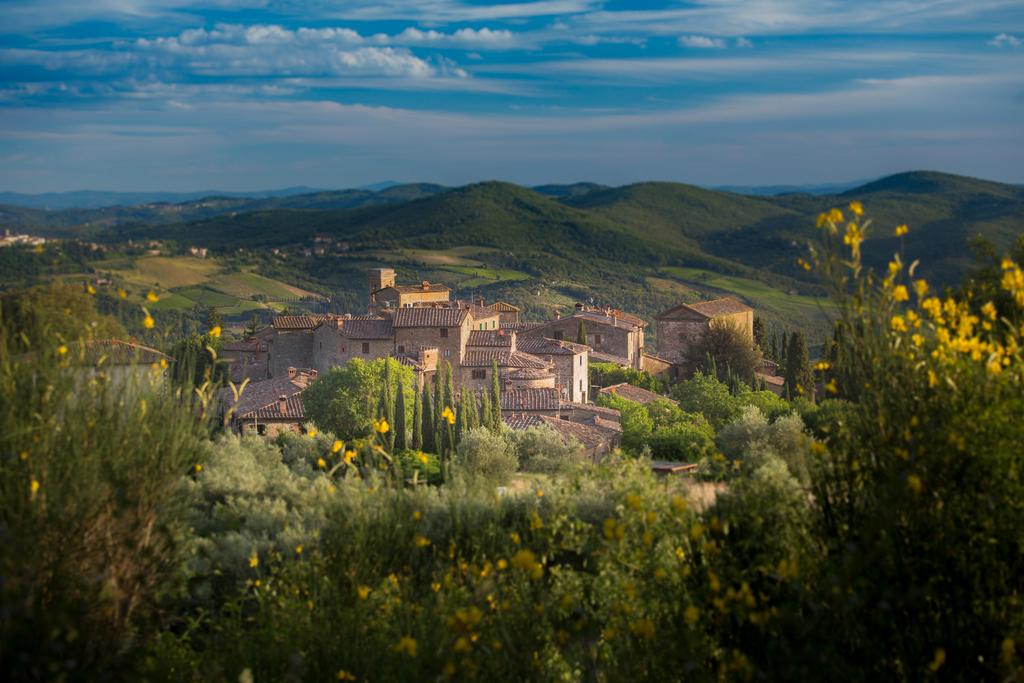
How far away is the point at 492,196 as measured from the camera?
16988cm

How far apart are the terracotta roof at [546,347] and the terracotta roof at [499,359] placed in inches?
76.7

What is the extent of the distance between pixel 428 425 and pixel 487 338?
1462 cm

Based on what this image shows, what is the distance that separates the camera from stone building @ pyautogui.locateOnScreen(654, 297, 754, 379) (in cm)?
6303

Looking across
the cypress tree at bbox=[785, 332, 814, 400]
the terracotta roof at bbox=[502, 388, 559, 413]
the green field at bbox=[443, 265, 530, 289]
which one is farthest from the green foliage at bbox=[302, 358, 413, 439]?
the green field at bbox=[443, 265, 530, 289]

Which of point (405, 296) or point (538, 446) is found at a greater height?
point (405, 296)

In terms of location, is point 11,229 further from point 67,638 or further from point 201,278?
point 67,638

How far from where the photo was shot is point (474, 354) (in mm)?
46812

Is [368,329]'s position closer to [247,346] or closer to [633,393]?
[247,346]

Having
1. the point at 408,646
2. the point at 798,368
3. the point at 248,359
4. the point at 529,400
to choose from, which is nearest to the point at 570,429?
the point at 529,400

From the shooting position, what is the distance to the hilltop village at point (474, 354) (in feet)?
128

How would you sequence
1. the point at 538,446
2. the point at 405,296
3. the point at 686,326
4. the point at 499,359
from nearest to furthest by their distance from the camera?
the point at 538,446 < the point at 499,359 < the point at 405,296 < the point at 686,326

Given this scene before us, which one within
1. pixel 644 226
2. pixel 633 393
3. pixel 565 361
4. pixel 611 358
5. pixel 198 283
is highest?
pixel 644 226

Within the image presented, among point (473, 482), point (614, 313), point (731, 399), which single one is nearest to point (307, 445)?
point (473, 482)

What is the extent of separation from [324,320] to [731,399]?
18.0 metres
